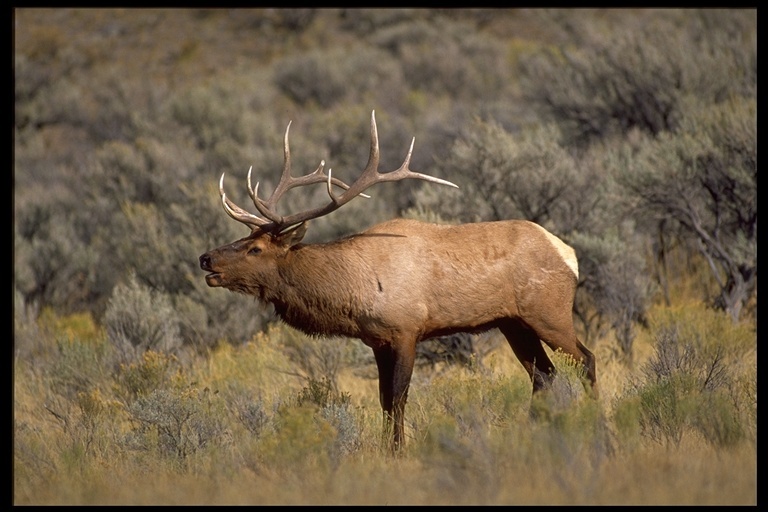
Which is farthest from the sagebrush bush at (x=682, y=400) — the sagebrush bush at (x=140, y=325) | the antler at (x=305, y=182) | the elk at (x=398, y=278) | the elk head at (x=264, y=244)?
the sagebrush bush at (x=140, y=325)

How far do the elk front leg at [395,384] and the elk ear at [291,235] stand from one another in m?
1.03

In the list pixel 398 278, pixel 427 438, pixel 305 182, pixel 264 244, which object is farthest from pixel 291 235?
pixel 427 438

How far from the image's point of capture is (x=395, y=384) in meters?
7.41

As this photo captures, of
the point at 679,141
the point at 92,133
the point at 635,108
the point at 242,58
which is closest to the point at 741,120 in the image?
the point at 679,141

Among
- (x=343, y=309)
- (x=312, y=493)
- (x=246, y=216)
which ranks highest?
(x=246, y=216)

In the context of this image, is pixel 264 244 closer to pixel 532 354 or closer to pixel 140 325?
pixel 532 354

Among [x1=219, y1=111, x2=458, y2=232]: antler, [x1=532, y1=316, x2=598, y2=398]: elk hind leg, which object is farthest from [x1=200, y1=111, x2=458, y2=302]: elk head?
[x1=532, y1=316, x2=598, y2=398]: elk hind leg

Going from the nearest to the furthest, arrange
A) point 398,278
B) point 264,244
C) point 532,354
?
point 398,278
point 264,244
point 532,354

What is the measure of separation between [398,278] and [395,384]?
0.76 m

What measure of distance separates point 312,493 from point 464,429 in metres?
1.38

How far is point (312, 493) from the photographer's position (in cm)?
562

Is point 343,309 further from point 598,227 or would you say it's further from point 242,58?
point 242,58

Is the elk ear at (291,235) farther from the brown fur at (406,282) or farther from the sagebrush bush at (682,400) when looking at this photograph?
the sagebrush bush at (682,400)

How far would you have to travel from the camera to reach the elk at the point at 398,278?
7.52m
